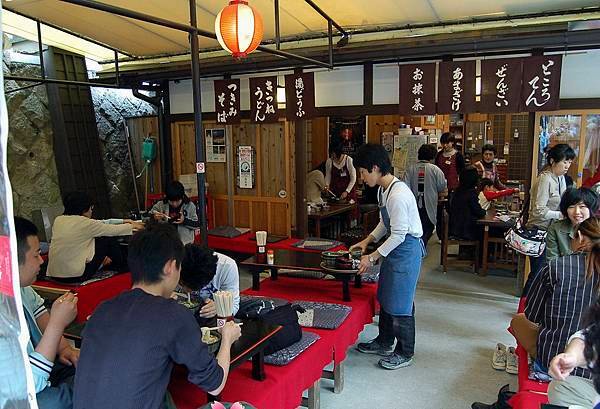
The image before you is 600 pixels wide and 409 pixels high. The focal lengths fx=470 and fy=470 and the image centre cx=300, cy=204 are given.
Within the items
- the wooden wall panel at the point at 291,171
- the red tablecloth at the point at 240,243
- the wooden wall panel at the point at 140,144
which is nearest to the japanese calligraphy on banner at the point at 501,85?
the wooden wall panel at the point at 291,171

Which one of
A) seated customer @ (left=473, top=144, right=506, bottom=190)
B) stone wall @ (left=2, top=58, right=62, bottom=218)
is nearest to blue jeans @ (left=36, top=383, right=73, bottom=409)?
stone wall @ (left=2, top=58, right=62, bottom=218)

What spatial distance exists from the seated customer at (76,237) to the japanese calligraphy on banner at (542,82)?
177 inches

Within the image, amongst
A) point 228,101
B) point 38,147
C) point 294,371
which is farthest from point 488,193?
point 38,147

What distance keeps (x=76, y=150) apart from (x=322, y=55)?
471 centimetres

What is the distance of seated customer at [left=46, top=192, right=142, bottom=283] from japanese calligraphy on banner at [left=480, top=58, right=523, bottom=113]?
163 inches

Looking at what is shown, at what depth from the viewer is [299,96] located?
6.31 m

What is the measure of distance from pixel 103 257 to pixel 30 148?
12.5ft

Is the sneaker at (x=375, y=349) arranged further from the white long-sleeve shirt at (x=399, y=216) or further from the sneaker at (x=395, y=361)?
the white long-sleeve shirt at (x=399, y=216)

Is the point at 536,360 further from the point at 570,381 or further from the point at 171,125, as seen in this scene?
the point at 171,125

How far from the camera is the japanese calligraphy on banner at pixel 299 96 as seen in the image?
245 inches

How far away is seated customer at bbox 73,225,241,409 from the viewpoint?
5.95ft

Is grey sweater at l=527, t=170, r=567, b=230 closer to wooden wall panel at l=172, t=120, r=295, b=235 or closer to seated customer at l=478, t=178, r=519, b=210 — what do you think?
seated customer at l=478, t=178, r=519, b=210

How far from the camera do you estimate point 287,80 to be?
6.34 metres

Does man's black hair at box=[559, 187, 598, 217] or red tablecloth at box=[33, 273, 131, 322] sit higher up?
man's black hair at box=[559, 187, 598, 217]
